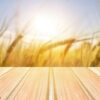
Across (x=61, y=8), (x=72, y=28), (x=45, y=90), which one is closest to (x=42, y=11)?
(x=61, y=8)

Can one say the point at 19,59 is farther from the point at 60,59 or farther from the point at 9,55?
the point at 60,59

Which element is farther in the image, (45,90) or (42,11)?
(42,11)

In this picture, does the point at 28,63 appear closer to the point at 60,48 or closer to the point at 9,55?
the point at 9,55

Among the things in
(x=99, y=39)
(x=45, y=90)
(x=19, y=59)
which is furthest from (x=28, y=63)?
(x=45, y=90)

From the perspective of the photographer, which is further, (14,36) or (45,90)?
(14,36)

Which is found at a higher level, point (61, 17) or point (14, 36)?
point (61, 17)

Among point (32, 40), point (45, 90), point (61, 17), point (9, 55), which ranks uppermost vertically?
point (61, 17)

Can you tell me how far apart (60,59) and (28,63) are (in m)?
0.32

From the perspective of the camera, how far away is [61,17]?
7.61 ft

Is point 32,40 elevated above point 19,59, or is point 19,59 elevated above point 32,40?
point 32,40

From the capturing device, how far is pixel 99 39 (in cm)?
231

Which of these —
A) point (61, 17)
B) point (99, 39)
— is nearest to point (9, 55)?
point (61, 17)

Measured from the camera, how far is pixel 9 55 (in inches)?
90.8

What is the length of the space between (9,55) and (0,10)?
17.2 inches
